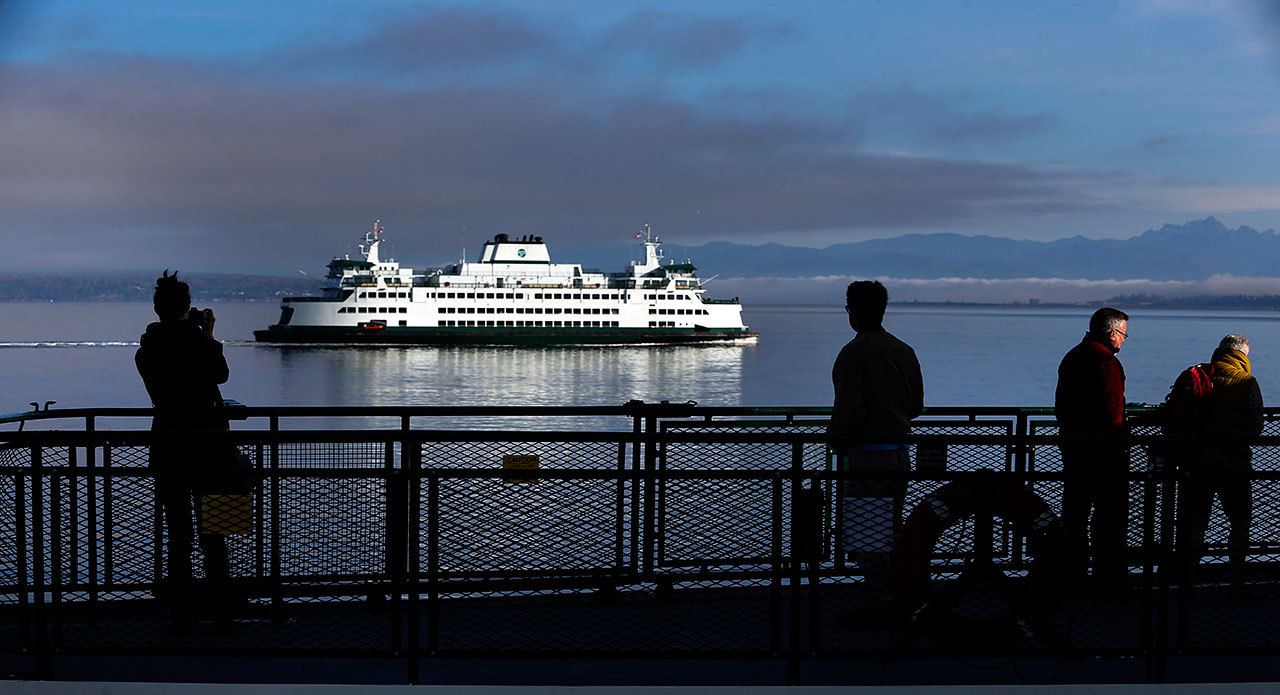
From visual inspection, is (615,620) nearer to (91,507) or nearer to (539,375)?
(91,507)

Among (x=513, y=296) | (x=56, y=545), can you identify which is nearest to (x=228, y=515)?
(x=56, y=545)

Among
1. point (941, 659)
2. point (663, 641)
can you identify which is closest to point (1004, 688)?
point (941, 659)

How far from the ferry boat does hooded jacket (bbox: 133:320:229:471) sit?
80.7 metres

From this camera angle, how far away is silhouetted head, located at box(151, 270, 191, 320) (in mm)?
5078

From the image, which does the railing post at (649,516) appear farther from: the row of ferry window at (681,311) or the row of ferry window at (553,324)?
the row of ferry window at (681,311)

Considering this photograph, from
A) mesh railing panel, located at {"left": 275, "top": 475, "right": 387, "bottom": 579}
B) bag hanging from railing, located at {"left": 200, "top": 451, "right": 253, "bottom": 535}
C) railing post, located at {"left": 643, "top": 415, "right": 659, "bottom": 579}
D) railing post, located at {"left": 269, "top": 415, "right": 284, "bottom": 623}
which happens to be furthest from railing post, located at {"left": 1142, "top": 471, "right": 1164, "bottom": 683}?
bag hanging from railing, located at {"left": 200, "top": 451, "right": 253, "bottom": 535}

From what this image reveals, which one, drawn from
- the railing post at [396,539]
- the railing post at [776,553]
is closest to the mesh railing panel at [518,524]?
the railing post at [396,539]

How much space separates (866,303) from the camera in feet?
17.3

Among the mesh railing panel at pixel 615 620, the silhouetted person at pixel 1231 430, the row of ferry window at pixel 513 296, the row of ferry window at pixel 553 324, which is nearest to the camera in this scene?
the mesh railing panel at pixel 615 620

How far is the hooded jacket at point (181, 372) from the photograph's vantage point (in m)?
5.09

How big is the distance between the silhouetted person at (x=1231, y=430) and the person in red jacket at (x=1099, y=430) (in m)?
0.35

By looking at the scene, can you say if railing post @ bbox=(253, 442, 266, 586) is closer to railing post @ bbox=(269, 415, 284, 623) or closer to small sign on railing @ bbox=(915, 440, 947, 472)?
railing post @ bbox=(269, 415, 284, 623)

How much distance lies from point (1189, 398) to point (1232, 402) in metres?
0.21

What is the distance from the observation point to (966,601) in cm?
560
